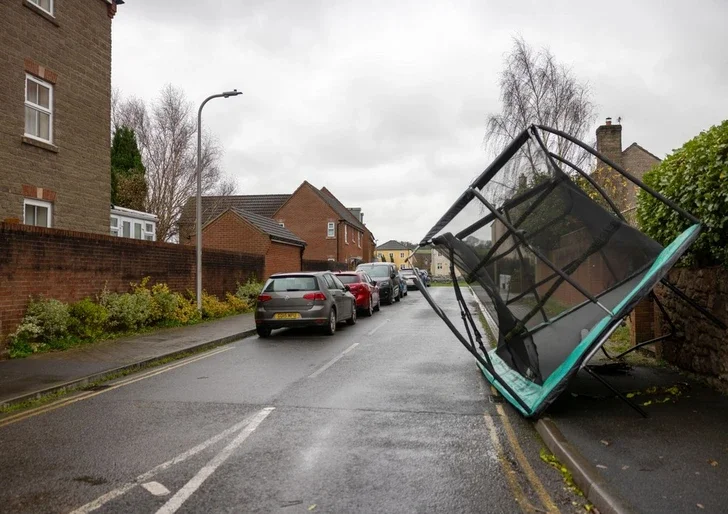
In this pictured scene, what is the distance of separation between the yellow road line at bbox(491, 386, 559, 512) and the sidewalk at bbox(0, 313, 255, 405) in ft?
18.5

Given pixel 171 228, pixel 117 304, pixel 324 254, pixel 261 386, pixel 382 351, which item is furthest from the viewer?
pixel 324 254

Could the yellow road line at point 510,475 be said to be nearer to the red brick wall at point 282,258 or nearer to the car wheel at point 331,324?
the car wheel at point 331,324

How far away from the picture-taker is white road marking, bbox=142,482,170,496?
158 inches

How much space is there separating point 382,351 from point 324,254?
43.4m

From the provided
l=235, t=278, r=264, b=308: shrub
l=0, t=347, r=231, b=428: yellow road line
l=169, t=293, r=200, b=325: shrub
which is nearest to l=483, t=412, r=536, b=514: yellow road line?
l=0, t=347, r=231, b=428: yellow road line

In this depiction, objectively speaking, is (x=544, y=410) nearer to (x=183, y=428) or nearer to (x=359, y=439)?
(x=359, y=439)

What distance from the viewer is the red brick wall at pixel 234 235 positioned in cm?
3035

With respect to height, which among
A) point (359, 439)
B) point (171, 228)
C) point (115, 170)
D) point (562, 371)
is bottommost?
point (359, 439)

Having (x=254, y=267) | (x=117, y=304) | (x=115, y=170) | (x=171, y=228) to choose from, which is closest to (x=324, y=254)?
(x=171, y=228)

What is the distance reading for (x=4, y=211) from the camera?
43.0 ft

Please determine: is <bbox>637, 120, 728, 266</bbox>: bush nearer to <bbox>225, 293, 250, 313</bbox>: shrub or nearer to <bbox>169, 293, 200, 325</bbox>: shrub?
<bbox>169, 293, 200, 325</bbox>: shrub

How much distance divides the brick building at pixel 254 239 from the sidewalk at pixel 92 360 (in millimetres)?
15099

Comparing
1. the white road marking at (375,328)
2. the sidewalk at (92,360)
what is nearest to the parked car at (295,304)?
the sidewalk at (92,360)

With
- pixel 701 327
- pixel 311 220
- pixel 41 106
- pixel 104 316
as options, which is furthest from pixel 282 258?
pixel 701 327
